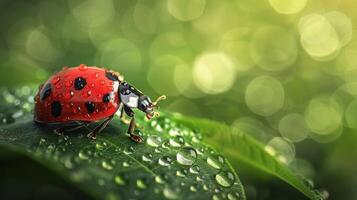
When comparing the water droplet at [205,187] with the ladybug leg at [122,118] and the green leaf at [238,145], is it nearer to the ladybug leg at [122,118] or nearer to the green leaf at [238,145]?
the green leaf at [238,145]

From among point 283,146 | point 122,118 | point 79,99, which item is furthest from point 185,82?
point 79,99

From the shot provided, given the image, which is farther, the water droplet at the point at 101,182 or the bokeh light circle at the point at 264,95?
the bokeh light circle at the point at 264,95

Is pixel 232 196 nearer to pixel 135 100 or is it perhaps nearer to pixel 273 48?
pixel 135 100

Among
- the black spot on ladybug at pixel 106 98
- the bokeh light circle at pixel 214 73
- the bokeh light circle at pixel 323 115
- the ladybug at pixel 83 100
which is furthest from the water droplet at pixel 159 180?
the bokeh light circle at pixel 214 73

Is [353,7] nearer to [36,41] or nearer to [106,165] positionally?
[36,41]

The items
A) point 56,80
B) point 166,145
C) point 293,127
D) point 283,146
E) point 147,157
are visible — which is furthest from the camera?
point 293,127

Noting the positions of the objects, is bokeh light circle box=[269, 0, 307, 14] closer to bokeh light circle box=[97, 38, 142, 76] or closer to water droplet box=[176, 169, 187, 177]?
bokeh light circle box=[97, 38, 142, 76]

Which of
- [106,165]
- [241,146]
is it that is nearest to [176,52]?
[241,146]
